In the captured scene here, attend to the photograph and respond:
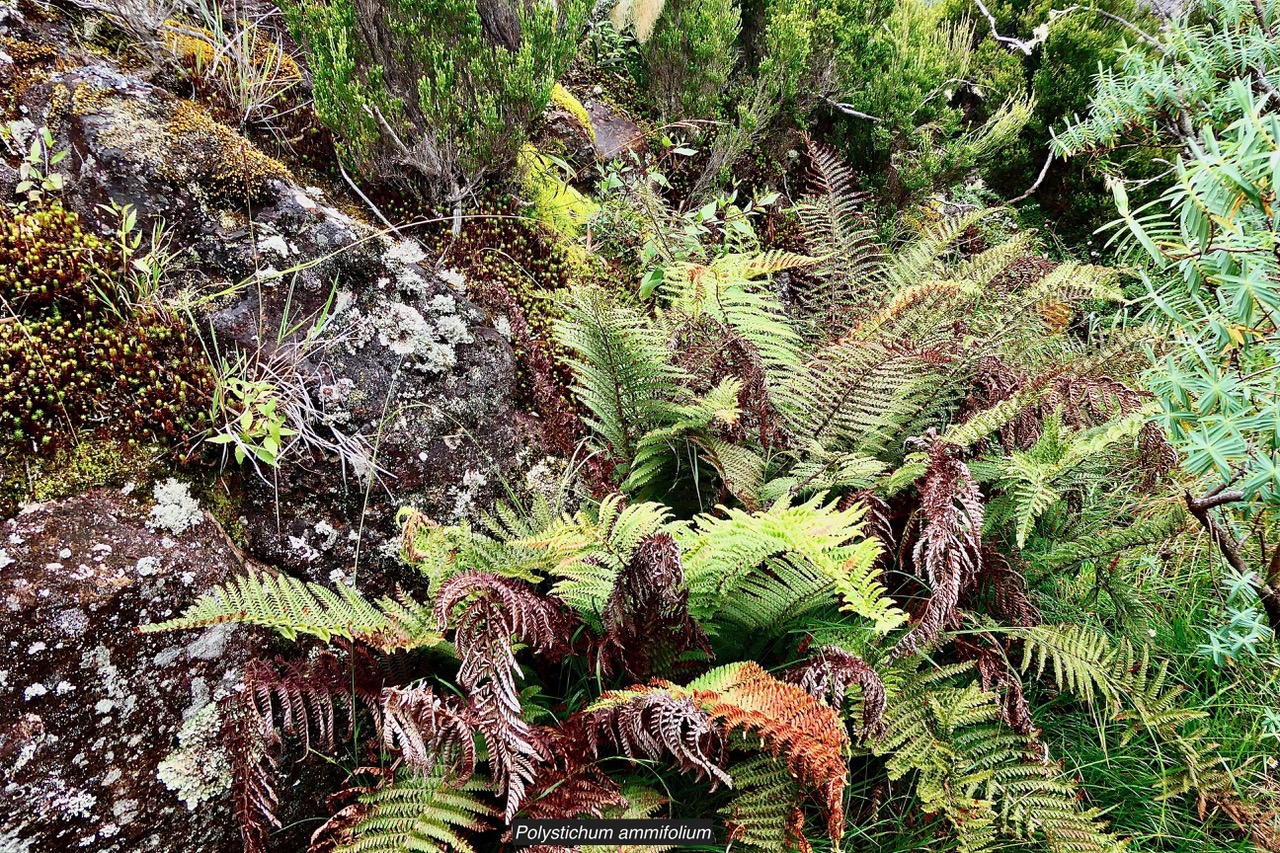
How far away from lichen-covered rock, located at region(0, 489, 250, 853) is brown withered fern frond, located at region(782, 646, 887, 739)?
1365 mm

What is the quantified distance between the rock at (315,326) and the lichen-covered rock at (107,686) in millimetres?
285

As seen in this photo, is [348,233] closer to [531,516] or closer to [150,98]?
[150,98]

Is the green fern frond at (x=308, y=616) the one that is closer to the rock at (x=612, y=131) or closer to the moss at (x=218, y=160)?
the moss at (x=218, y=160)

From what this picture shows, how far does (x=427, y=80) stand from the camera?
2.57 metres

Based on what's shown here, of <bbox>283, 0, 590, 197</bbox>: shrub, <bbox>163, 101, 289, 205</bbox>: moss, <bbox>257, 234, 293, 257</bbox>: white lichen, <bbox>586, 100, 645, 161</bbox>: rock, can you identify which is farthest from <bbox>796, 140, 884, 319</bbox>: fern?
<bbox>163, 101, 289, 205</bbox>: moss

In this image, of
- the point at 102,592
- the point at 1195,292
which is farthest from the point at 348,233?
the point at 1195,292

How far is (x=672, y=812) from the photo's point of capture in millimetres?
1835

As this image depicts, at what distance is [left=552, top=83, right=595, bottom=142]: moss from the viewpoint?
3.57m

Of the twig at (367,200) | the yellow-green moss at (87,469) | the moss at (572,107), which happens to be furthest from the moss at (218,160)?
the moss at (572,107)

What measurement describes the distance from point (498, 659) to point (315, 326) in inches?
49.7

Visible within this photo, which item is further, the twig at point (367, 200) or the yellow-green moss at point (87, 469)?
the twig at point (367, 200)

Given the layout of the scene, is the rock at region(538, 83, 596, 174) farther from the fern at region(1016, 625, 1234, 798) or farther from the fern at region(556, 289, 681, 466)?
the fern at region(1016, 625, 1234, 798)

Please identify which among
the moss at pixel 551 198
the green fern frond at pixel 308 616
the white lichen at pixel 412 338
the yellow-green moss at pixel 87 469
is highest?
the moss at pixel 551 198

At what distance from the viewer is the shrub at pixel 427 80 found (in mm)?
2568
